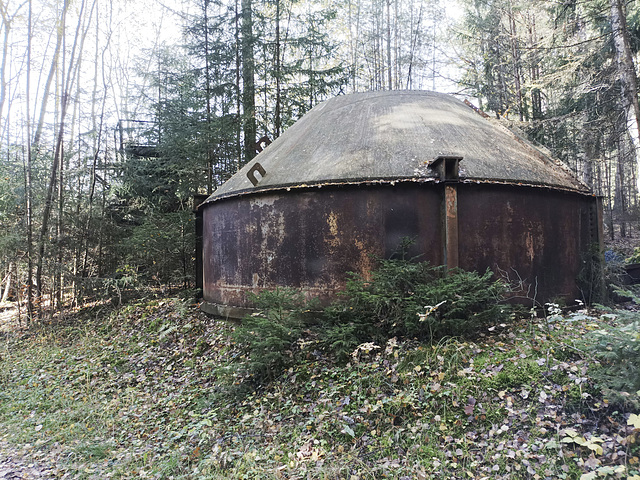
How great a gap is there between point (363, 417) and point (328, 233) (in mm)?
3062

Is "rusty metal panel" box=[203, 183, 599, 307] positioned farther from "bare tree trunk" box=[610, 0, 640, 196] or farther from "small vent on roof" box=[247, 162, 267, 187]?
"bare tree trunk" box=[610, 0, 640, 196]

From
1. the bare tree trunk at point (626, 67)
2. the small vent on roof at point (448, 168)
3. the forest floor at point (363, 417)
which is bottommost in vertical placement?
the forest floor at point (363, 417)

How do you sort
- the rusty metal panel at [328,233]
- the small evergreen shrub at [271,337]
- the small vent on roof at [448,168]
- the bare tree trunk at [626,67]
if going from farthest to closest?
1. the bare tree trunk at [626,67]
2. the rusty metal panel at [328,233]
3. the small vent on roof at [448,168]
4. the small evergreen shrub at [271,337]

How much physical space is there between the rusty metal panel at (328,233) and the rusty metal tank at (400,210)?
17 millimetres

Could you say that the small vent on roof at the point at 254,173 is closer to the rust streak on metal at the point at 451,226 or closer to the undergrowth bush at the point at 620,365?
the rust streak on metal at the point at 451,226

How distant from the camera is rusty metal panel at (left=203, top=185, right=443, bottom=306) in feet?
21.0

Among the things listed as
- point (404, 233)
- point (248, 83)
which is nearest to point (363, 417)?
point (404, 233)

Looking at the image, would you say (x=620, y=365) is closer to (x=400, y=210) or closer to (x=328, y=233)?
(x=400, y=210)

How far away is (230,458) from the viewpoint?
4016mm

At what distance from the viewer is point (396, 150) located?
6965 mm

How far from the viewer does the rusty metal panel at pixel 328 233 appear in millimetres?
6391

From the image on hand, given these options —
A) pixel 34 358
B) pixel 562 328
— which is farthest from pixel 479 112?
pixel 34 358

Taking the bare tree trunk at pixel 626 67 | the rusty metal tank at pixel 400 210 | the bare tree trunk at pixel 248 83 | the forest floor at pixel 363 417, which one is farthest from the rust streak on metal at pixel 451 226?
the bare tree trunk at pixel 248 83

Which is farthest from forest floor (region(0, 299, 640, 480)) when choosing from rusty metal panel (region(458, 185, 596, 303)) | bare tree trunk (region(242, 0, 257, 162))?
bare tree trunk (region(242, 0, 257, 162))
